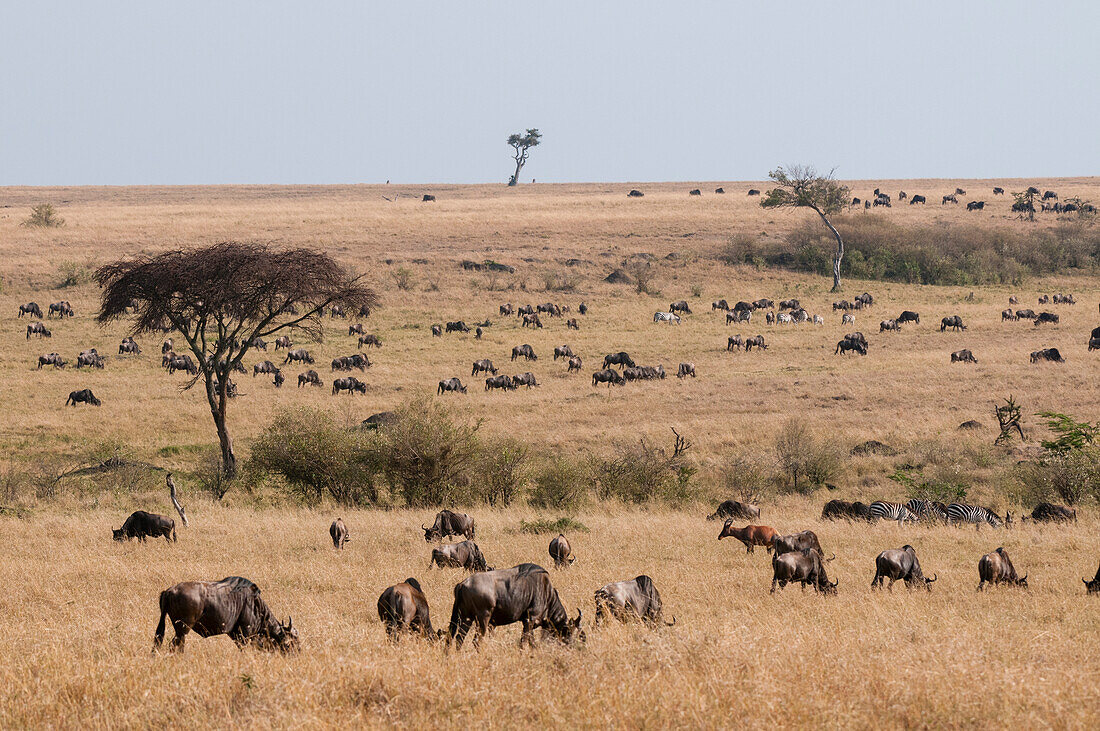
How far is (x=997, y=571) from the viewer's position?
11.6 m

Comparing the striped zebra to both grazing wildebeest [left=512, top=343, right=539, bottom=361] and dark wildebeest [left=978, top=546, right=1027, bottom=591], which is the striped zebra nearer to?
dark wildebeest [left=978, top=546, right=1027, bottom=591]

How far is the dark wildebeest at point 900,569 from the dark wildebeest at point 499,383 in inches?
898

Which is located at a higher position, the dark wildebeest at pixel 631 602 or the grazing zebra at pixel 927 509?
the dark wildebeest at pixel 631 602

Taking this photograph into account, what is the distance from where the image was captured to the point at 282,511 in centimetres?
1909

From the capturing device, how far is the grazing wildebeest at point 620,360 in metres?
38.1

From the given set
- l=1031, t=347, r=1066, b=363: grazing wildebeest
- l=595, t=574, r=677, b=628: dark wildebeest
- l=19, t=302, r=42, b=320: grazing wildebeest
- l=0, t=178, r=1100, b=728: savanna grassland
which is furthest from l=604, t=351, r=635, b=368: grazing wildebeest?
l=19, t=302, r=42, b=320: grazing wildebeest

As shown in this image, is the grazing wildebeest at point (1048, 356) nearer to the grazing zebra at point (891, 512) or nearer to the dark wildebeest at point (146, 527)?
the grazing zebra at point (891, 512)

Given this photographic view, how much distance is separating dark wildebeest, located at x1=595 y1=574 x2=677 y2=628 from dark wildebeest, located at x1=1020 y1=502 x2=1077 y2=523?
10.5 m

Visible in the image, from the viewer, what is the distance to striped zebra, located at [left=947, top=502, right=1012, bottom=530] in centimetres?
→ 1675

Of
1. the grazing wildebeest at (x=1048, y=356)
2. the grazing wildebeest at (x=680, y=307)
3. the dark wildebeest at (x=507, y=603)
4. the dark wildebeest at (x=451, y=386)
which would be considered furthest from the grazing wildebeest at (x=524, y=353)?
the dark wildebeest at (x=507, y=603)

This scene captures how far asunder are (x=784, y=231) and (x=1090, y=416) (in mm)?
50804

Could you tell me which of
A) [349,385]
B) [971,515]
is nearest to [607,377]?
[349,385]

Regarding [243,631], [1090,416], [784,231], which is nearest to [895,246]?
[784,231]

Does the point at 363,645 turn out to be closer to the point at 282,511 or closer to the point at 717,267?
the point at 282,511
